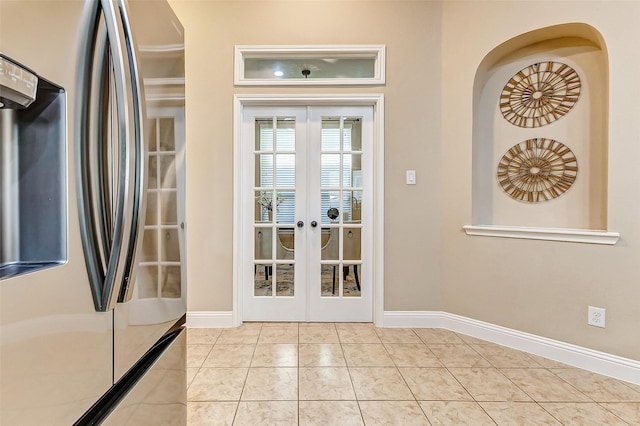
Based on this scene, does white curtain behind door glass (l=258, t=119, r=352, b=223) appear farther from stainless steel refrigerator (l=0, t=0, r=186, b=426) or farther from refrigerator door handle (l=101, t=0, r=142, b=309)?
refrigerator door handle (l=101, t=0, r=142, b=309)

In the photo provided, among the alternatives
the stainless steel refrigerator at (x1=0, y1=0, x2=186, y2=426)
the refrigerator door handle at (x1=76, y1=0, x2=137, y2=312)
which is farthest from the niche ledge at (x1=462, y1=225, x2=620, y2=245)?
the refrigerator door handle at (x1=76, y1=0, x2=137, y2=312)

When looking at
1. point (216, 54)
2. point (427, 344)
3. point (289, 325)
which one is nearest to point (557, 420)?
point (427, 344)

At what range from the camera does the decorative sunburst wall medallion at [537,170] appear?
2449 millimetres

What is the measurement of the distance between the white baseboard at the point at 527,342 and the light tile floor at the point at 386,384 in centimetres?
7

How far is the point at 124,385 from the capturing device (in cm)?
78

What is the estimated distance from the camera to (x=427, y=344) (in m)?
2.47

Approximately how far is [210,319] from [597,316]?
9.46 ft

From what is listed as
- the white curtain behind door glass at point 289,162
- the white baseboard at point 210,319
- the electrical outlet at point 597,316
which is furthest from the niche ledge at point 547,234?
the white baseboard at point 210,319

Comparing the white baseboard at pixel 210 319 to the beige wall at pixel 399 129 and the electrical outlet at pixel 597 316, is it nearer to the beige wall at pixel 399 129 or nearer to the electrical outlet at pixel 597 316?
the beige wall at pixel 399 129

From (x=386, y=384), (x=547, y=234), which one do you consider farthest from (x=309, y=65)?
(x=386, y=384)

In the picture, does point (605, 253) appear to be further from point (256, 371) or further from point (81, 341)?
point (81, 341)

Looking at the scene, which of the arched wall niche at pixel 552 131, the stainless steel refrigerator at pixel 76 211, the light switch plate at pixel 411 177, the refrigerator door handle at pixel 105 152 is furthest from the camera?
the light switch plate at pixel 411 177

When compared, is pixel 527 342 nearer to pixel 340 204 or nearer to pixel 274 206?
pixel 340 204

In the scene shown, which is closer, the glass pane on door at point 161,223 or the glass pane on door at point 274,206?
the glass pane on door at point 161,223
